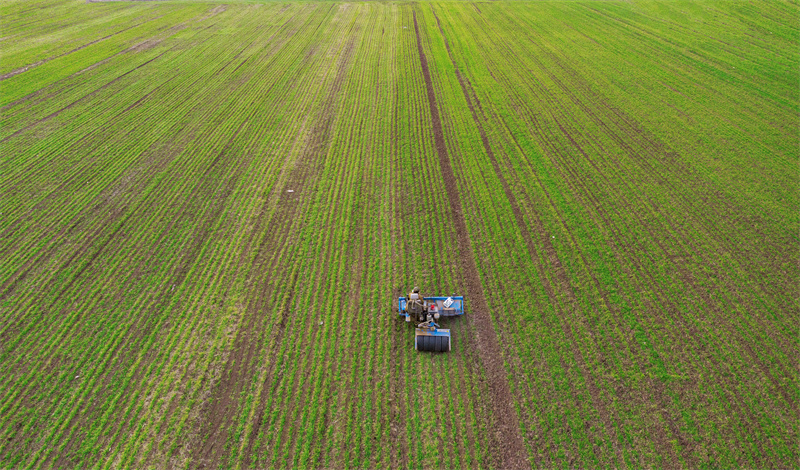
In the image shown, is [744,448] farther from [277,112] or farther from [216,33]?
[216,33]

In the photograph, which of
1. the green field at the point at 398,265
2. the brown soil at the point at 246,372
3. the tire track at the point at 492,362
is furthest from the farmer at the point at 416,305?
the brown soil at the point at 246,372

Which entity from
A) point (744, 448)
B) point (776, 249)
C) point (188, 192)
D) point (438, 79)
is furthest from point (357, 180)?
point (776, 249)

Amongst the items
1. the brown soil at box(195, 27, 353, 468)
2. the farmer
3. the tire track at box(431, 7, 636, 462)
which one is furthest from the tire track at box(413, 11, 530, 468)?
the brown soil at box(195, 27, 353, 468)

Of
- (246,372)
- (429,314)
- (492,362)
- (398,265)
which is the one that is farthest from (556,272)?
(246,372)

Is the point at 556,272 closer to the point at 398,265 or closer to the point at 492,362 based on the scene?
the point at 492,362

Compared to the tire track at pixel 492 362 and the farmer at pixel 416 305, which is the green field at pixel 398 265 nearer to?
the tire track at pixel 492 362

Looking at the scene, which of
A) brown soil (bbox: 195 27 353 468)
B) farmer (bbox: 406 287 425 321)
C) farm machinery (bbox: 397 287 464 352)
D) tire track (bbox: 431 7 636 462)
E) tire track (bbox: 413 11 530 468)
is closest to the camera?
tire track (bbox: 413 11 530 468)

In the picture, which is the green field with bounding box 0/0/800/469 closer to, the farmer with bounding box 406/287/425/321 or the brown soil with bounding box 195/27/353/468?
the brown soil with bounding box 195/27/353/468
